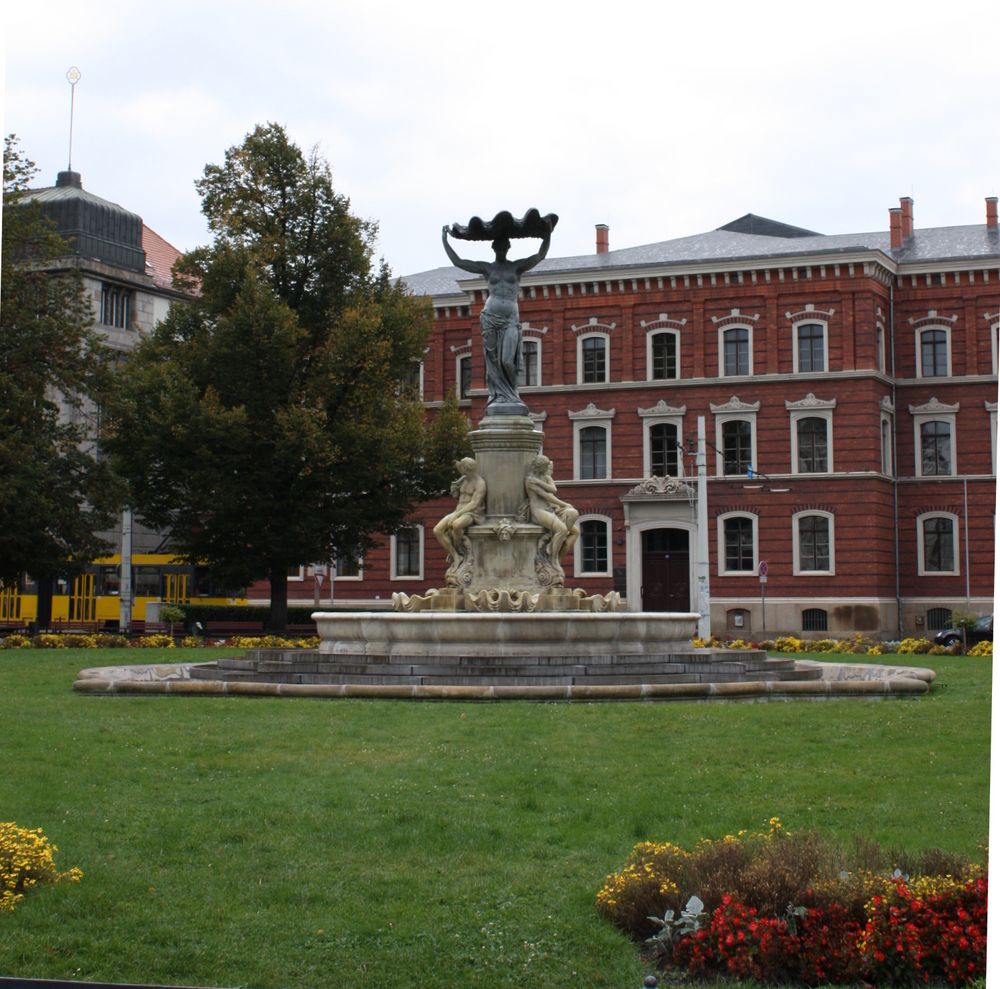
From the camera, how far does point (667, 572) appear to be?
54375 millimetres

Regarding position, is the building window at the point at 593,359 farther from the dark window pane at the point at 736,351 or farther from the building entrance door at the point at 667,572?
the building entrance door at the point at 667,572

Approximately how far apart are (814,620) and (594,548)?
879cm

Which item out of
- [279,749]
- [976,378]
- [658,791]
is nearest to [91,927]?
[658,791]

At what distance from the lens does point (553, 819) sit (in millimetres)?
10453

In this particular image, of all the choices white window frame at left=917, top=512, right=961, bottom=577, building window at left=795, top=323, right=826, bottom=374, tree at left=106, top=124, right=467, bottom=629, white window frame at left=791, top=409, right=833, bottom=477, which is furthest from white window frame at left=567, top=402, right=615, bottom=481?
tree at left=106, top=124, right=467, bottom=629

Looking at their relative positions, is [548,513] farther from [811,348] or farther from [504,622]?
[811,348]

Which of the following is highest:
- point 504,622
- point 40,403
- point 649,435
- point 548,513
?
point 649,435

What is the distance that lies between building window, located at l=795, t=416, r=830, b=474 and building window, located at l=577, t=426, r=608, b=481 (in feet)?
24.6

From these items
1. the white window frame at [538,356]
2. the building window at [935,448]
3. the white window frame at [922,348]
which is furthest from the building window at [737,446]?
the white window frame at [538,356]

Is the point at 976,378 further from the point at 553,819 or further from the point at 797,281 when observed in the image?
the point at 553,819

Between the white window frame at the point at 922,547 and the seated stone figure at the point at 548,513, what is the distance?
33161mm

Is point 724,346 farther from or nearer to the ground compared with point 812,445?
farther from the ground

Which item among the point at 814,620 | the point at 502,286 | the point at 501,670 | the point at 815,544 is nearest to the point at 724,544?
the point at 815,544

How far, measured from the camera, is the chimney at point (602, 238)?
60.9 metres
